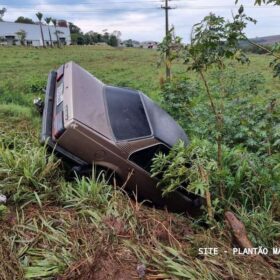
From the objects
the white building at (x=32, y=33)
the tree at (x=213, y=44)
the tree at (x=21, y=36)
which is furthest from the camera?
the white building at (x=32, y=33)

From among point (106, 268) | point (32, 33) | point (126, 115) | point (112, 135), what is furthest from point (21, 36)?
point (106, 268)

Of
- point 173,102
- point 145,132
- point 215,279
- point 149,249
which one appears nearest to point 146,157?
point 145,132

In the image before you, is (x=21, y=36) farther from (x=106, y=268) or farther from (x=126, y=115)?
(x=106, y=268)

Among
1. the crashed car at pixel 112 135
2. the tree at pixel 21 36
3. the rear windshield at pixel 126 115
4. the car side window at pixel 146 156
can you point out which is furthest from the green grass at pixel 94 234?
the tree at pixel 21 36

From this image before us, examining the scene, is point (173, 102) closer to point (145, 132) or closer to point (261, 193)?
point (145, 132)

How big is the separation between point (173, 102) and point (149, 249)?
350 centimetres

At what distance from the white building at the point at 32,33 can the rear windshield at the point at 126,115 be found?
55.0 meters

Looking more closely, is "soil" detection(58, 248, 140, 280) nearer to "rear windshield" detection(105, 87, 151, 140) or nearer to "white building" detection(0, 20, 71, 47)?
"rear windshield" detection(105, 87, 151, 140)

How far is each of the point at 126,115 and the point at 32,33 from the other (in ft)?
209

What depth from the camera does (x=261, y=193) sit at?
11.4 ft

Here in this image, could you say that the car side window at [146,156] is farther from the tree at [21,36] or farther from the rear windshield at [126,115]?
the tree at [21,36]

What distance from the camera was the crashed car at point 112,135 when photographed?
3334 millimetres

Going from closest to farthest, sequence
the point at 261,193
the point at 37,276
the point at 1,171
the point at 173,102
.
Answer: the point at 37,276 < the point at 1,171 < the point at 261,193 < the point at 173,102

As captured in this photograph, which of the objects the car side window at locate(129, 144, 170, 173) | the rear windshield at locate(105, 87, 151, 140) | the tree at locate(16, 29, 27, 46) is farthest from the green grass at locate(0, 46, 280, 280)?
the tree at locate(16, 29, 27, 46)
